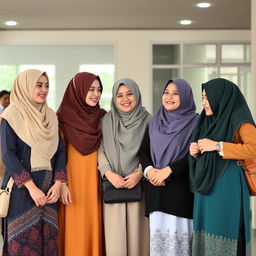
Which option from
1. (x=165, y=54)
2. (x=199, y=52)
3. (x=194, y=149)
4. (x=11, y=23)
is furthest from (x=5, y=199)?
(x=199, y=52)

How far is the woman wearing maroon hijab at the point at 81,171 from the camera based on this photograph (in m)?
3.60

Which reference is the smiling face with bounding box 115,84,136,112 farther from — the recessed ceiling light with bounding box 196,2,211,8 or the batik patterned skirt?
the recessed ceiling light with bounding box 196,2,211,8

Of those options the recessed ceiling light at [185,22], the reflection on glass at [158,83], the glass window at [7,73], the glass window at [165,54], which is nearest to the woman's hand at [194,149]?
the recessed ceiling light at [185,22]

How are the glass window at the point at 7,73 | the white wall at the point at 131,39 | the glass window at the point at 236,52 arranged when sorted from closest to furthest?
1. the white wall at the point at 131,39
2. the glass window at the point at 236,52
3. the glass window at the point at 7,73

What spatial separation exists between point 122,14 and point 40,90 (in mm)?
5030

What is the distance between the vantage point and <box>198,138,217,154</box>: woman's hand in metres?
3.07

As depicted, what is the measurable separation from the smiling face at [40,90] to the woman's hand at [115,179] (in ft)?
2.11

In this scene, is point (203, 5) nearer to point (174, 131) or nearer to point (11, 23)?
point (11, 23)

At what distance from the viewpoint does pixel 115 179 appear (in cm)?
349

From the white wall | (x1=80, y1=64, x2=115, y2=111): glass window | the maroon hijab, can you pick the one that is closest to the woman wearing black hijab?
the maroon hijab

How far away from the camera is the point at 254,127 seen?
306 cm

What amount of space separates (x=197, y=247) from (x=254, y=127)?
31.5 inches

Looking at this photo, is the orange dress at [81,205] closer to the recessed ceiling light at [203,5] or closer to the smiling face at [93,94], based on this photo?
the smiling face at [93,94]

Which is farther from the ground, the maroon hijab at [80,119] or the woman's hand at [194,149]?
the maroon hijab at [80,119]
